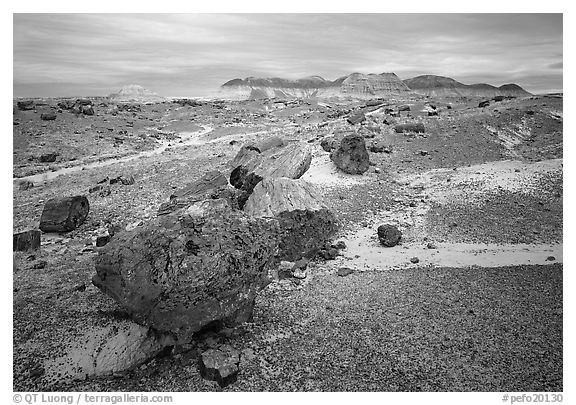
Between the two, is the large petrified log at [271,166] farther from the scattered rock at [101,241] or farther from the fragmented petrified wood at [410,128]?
the fragmented petrified wood at [410,128]

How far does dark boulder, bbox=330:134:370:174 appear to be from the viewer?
62.0 ft

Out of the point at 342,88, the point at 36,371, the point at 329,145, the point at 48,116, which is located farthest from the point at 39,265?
the point at 342,88

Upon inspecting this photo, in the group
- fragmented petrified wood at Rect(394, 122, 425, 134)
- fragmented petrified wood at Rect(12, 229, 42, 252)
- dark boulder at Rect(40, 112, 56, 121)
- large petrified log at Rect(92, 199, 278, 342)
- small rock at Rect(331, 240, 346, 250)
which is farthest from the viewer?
dark boulder at Rect(40, 112, 56, 121)

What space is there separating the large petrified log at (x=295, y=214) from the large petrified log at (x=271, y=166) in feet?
7.28

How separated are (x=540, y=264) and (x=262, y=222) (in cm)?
802

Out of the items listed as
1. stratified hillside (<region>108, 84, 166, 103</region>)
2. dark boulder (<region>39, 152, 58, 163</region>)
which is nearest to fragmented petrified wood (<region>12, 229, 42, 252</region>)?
stratified hillside (<region>108, 84, 166, 103</region>)

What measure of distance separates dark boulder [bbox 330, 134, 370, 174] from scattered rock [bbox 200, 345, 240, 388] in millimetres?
13225

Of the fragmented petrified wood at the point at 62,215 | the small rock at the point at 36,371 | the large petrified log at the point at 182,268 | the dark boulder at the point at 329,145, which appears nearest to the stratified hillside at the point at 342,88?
the dark boulder at the point at 329,145

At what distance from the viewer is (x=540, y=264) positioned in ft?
35.4

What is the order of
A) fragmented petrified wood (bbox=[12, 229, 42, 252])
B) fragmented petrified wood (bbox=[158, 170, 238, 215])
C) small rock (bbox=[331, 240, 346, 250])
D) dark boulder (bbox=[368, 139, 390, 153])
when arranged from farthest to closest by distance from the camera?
dark boulder (bbox=[368, 139, 390, 153]), fragmented petrified wood (bbox=[158, 170, 238, 215]), small rock (bbox=[331, 240, 346, 250]), fragmented petrified wood (bbox=[12, 229, 42, 252])

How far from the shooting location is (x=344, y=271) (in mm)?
10820

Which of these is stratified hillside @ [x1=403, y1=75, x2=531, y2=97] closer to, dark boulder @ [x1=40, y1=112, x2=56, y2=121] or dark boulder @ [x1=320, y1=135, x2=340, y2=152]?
dark boulder @ [x1=320, y1=135, x2=340, y2=152]

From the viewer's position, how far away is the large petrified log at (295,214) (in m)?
11.2

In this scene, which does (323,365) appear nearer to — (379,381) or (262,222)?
(379,381)
